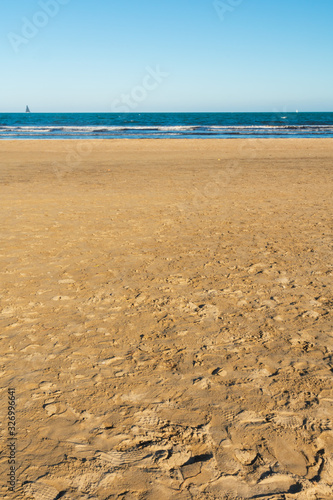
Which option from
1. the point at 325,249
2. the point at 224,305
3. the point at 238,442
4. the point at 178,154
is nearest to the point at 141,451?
the point at 238,442

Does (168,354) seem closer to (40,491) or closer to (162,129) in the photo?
(40,491)

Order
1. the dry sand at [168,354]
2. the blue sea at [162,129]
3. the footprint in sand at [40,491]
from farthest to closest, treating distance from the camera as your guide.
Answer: the blue sea at [162,129] → the dry sand at [168,354] → the footprint in sand at [40,491]

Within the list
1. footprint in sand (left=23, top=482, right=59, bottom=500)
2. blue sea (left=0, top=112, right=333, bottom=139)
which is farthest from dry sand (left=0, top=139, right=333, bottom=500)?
blue sea (left=0, top=112, right=333, bottom=139)

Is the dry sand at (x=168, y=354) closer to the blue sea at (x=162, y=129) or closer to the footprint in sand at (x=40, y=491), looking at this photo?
the footprint in sand at (x=40, y=491)

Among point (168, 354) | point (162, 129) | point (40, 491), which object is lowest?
point (40, 491)

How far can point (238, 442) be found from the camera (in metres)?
2.35

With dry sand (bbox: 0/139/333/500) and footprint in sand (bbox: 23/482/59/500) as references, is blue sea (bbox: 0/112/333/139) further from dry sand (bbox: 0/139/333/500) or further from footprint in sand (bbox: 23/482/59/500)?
footprint in sand (bbox: 23/482/59/500)

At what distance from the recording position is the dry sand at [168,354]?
7.14 ft

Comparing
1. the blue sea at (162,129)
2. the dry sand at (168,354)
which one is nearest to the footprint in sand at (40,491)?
the dry sand at (168,354)

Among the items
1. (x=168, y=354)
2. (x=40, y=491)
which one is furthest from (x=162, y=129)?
(x=40, y=491)

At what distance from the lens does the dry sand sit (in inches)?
85.7

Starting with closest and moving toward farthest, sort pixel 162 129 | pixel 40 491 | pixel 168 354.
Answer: pixel 40 491
pixel 168 354
pixel 162 129

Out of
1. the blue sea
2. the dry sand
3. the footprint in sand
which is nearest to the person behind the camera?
the footprint in sand

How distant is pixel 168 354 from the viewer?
3236 millimetres
